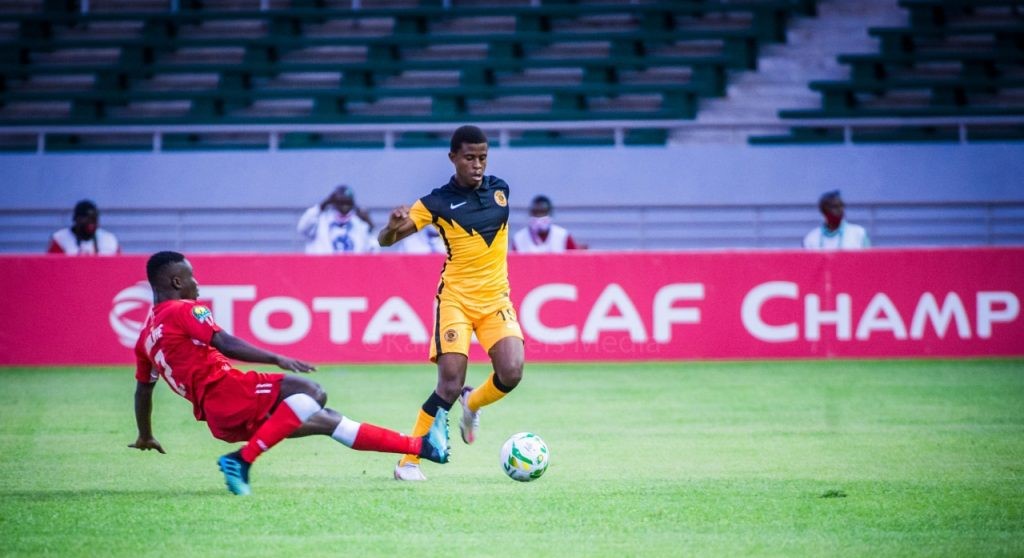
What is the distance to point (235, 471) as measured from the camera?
743 centimetres

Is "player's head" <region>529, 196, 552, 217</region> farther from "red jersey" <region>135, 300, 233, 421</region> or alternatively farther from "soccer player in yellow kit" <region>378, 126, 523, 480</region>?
"red jersey" <region>135, 300, 233, 421</region>

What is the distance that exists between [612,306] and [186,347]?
9.50 metres

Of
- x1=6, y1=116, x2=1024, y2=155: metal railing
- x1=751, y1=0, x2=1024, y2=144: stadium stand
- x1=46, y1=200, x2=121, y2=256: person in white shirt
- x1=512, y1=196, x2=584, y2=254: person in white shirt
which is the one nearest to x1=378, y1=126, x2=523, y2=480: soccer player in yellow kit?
x1=512, y1=196, x2=584, y2=254: person in white shirt

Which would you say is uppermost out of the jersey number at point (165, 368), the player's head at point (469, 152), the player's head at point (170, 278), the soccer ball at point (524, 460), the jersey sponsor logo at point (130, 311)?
the player's head at point (469, 152)

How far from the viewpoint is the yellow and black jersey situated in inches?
336

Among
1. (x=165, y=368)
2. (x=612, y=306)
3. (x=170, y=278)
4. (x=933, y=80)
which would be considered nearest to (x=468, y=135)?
(x=170, y=278)

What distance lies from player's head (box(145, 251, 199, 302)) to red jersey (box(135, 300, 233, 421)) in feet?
0.23

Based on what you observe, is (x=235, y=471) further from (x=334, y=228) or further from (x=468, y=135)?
(x=334, y=228)

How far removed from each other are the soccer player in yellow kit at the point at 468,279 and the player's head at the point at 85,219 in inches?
368

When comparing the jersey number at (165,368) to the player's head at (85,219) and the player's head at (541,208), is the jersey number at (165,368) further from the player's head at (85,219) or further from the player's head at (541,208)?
the player's head at (541,208)

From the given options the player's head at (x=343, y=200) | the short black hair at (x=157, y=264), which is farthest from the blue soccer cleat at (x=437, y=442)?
the player's head at (x=343, y=200)

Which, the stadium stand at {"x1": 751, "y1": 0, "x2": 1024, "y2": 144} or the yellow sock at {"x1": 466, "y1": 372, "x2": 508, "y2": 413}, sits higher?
the stadium stand at {"x1": 751, "y1": 0, "x2": 1024, "y2": 144}

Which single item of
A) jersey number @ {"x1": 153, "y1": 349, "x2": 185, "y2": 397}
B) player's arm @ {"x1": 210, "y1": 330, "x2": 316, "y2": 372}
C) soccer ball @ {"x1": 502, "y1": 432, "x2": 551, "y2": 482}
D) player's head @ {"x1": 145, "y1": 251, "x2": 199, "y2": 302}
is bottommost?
soccer ball @ {"x1": 502, "y1": 432, "x2": 551, "y2": 482}

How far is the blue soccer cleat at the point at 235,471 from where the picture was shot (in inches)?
292
